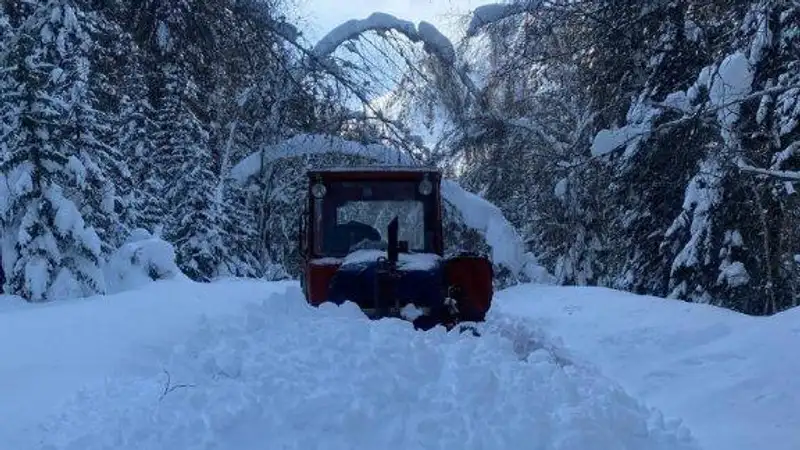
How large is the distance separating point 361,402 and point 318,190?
415 cm

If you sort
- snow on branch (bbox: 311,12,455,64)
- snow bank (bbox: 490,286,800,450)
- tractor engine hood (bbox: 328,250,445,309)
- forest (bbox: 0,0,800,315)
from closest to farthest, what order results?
snow bank (bbox: 490,286,800,450) < forest (bbox: 0,0,800,315) < tractor engine hood (bbox: 328,250,445,309) < snow on branch (bbox: 311,12,455,64)

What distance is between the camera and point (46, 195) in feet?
52.0

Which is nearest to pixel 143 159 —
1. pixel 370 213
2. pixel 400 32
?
pixel 400 32

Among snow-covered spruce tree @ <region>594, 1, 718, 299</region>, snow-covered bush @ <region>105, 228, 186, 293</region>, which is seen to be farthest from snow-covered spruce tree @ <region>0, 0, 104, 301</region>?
snow-covered spruce tree @ <region>594, 1, 718, 299</region>

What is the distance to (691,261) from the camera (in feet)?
42.4

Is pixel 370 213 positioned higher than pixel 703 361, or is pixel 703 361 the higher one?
pixel 370 213

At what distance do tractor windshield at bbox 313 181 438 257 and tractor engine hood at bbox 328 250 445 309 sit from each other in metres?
1.15

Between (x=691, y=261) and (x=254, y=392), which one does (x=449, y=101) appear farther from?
(x=254, y=392)

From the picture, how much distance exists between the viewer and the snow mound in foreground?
473 cm

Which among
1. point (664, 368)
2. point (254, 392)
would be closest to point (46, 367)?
point (254, 392)

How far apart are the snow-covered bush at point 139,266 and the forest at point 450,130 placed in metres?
0.11

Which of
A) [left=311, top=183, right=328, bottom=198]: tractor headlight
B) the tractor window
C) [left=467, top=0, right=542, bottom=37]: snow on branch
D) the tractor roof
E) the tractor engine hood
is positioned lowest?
the tractor engine hood

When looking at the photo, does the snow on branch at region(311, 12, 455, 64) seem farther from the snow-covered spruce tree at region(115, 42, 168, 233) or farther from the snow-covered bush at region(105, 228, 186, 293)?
the snow-covered spruce tree at region(115, 42, 168, 233)

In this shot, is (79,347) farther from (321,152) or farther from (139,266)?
(139,266)
